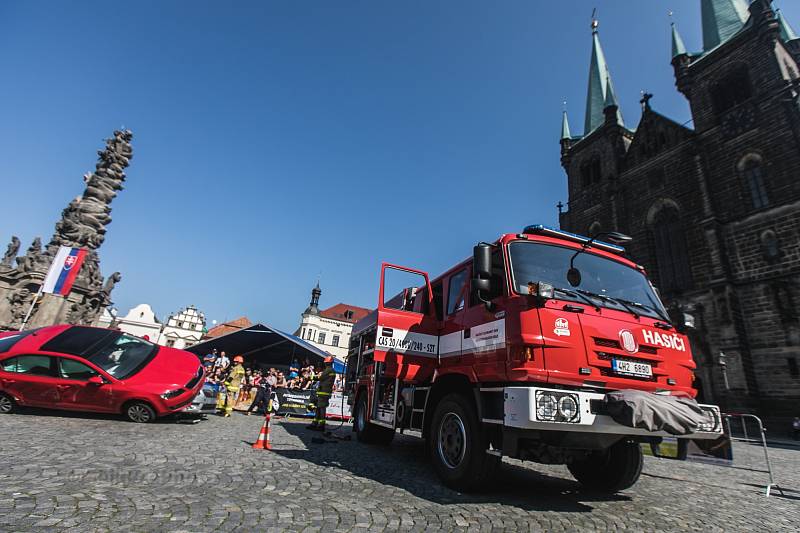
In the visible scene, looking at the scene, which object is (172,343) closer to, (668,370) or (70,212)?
(70,212)

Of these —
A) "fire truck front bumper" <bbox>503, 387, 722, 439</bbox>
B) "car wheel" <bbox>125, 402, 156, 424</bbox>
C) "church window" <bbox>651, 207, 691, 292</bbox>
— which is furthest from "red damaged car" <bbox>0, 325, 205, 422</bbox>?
"church window" <bbox>651, 207, 691, 292</bbox>

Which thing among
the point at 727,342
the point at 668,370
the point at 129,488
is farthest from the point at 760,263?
the point at 129,488

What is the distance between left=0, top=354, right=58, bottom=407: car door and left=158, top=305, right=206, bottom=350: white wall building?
6371cm

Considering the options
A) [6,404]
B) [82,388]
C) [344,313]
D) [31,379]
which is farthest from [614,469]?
[344,313]

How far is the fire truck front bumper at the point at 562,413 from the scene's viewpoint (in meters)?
3.38

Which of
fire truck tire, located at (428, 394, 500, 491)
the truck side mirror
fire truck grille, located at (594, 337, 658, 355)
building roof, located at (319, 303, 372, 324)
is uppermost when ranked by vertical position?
building roof, located at (319, 303, 372, 324)

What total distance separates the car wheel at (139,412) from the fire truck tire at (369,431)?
4.46 meters

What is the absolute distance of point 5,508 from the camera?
2.86 m

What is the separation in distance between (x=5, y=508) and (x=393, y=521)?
9.70ft

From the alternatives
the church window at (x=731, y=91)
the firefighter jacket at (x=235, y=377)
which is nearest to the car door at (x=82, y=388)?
the firefighter jacket at (x=235, y=377)

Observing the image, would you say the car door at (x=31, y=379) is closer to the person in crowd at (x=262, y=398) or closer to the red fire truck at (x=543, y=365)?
the person in crowd at (x=262, y=398)

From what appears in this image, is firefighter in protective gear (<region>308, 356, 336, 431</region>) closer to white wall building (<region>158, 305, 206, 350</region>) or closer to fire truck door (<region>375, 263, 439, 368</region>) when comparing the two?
fire truck door (<region>375, 263, 439, 368</region>)

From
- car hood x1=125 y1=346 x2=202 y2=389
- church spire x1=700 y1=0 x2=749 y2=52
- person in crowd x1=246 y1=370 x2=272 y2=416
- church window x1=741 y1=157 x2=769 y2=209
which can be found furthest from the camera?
church spire x1=700 y1=0 x2=749 y2=52

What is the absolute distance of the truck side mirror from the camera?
431cm
